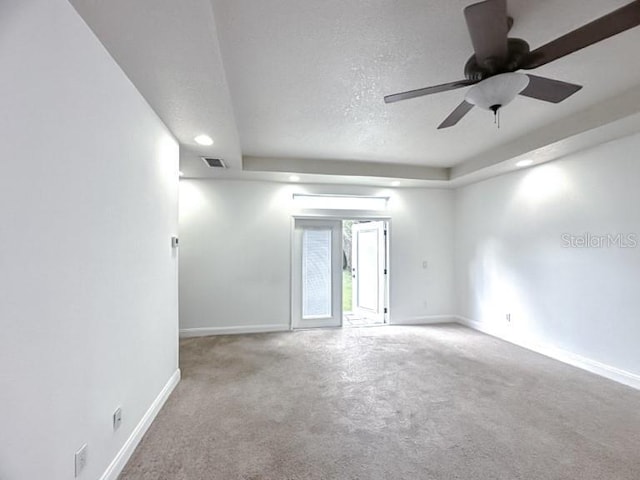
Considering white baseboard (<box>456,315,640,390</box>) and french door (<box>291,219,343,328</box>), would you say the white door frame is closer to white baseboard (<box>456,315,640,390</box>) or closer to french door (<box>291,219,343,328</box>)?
french door (<box>291,219,343,328</box>)

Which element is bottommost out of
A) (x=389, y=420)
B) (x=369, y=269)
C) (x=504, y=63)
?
(x=389, y=420)

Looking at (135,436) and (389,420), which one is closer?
(135,436)

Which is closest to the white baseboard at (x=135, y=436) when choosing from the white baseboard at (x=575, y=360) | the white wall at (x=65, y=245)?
the white wall at (x=65, y=245)

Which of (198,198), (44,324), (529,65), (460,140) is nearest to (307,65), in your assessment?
(529,65)

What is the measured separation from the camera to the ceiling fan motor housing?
164 centimetres

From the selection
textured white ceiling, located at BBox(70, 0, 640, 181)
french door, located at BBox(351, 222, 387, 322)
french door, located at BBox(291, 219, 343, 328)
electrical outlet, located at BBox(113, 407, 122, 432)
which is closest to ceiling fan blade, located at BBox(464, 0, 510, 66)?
textured white ceiling, located at BBox(70, 0, 640, 181)

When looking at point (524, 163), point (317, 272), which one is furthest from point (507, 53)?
point (317, 272)

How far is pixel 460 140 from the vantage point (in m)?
3.70

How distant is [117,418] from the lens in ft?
6.02

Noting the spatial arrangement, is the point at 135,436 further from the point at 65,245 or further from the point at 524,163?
the point at 524,163

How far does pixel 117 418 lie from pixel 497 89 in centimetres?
294

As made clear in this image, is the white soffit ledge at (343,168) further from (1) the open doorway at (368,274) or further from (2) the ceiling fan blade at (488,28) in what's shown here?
(2) the ceiling fan blade at (488,28)

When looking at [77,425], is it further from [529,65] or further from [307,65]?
[529,65]

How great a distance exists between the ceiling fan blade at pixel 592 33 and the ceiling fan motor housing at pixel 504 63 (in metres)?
0.05
